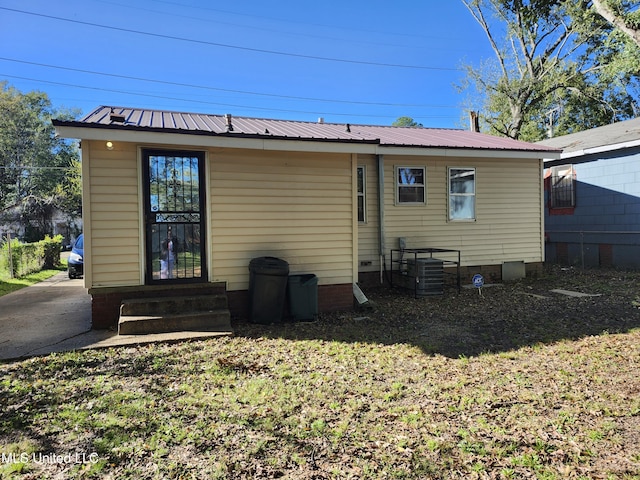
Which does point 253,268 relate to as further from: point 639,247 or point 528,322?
point 639,247

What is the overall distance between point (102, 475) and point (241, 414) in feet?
3.50

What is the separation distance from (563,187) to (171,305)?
13.5 meters

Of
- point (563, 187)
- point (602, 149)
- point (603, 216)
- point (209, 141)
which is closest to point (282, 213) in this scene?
point (209, 141)

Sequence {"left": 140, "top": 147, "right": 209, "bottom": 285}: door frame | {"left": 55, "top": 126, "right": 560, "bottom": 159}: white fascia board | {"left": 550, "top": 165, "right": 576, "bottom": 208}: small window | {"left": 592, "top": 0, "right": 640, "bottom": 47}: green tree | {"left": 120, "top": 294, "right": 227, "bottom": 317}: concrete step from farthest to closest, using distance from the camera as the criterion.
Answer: {"left": 550, "top": 165, "right": 576, "bottom": 208}: small window → {"left": 592, "top": 0, "right": 640, "bottom": 47}: green tree → {"left": 140, "top": 147, "right": 209, "bottom": 285}: door frame → {"left": 120, "top": 294, "right": 227, "bottom": 317}: concrete step → {"left": 55, "top": 126, "right": 560, "bottom": 159}: white fascia board

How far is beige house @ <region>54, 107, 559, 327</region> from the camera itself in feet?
18.6

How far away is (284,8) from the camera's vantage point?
1903 centimetres

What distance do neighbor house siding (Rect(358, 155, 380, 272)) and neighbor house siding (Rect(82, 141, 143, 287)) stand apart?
194 inches

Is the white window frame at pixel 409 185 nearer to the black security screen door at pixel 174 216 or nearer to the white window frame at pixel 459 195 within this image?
the white window frame at pixel 459 195

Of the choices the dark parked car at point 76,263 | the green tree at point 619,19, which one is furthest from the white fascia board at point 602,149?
the dark parked car at point 76,263

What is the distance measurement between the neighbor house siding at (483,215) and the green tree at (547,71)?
15.1 m

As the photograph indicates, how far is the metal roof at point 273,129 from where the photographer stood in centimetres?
570

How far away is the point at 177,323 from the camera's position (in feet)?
18.2

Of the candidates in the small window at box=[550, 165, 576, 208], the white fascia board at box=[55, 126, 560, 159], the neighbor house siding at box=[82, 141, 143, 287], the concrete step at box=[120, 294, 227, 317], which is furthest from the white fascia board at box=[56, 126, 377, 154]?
the small window at box=[550, 165, 576, 208]

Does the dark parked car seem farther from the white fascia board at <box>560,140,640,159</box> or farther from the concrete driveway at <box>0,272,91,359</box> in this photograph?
the white fascia board at <box>560,140,640,159</box>
